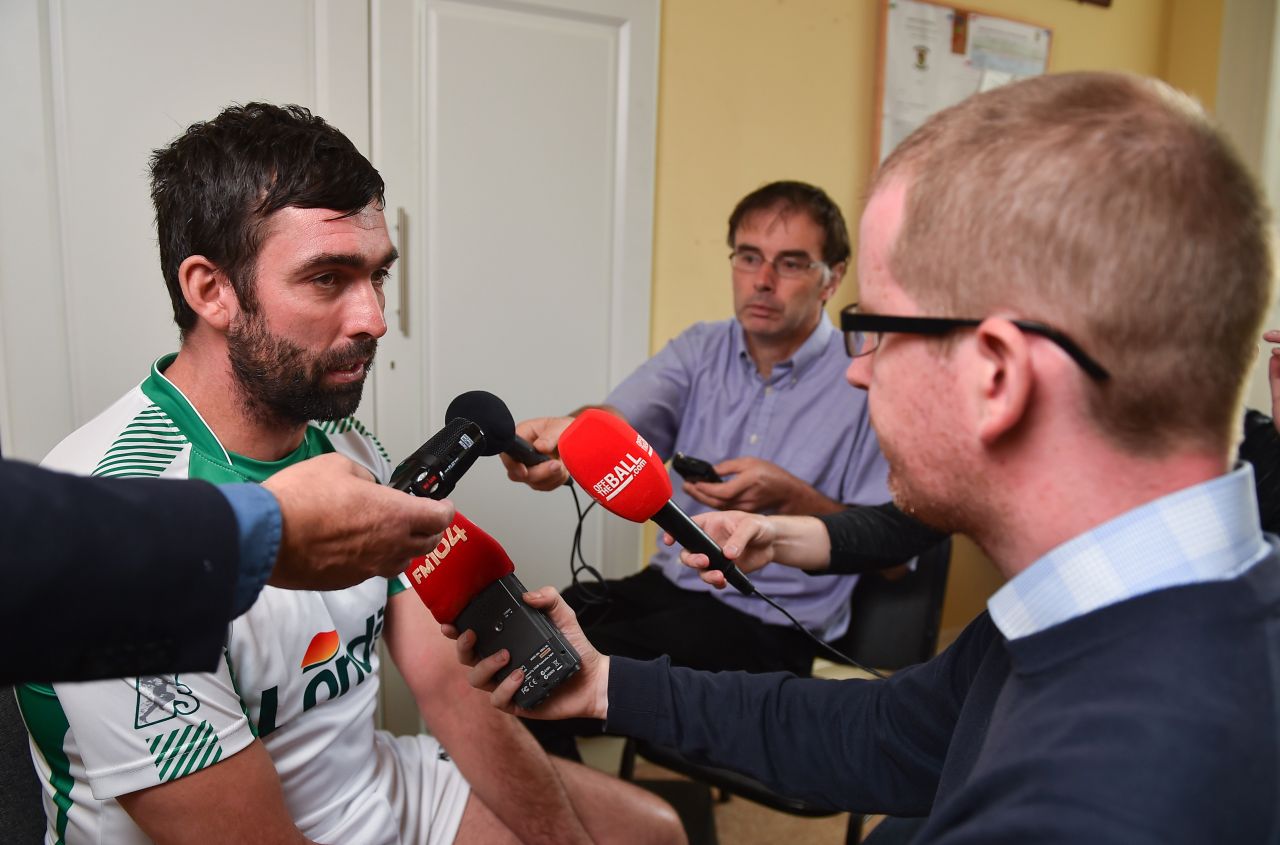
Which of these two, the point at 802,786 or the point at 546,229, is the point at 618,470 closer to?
the point at 802,786

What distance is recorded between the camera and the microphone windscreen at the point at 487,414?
1379 mm

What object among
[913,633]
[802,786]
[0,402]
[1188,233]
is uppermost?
[1188,233]

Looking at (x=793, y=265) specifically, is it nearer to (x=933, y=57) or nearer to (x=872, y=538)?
(x=872, y=538)

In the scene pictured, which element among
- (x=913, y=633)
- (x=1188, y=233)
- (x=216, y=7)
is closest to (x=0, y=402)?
(x=216, y=7)

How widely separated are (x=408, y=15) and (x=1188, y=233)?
2.10 metres

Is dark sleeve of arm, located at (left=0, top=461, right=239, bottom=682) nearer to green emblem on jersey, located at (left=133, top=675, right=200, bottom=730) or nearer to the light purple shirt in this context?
green emblem on jersey, located at (left=133, top=675, right=200, bottom=730)

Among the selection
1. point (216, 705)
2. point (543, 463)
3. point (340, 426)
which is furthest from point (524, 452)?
point (216, 705)

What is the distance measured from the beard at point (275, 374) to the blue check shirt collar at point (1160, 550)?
106 centimetres

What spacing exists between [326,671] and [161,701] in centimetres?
26

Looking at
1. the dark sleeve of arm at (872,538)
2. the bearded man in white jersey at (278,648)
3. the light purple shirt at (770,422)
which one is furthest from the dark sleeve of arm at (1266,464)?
the bearded man in white jersey at (278,648)

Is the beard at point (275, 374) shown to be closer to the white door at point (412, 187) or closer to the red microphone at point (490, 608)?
the red microphone at point (490, 608)

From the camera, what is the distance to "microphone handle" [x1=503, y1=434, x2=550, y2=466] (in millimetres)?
1558

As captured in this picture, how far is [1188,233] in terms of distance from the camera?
677 millimetres

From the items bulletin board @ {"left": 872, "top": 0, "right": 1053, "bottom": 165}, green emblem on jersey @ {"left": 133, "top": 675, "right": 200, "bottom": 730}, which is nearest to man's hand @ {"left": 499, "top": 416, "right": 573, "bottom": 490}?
green emblem on jersey @ {"left": 133, "top": 675, "right": 200, "bottom": 730}
